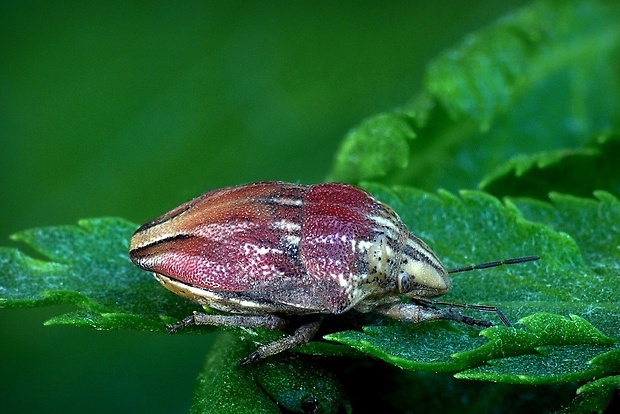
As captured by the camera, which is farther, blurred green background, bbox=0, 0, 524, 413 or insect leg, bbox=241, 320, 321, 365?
blurred green background, bbox=0, 0, 524, 413

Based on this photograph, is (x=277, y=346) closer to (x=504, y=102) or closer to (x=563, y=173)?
(x=563, y=173)

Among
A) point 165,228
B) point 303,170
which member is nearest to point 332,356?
point 165,228

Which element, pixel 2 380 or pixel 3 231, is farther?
pixel 3 231

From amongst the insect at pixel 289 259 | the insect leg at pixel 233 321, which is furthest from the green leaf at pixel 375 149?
the insect leg at pixel 233 321

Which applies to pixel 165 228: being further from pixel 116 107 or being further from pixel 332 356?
pixel 116 107

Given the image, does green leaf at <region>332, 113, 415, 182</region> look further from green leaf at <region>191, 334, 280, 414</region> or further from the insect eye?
green leaf at <region>191, 334, 280, 414</region>

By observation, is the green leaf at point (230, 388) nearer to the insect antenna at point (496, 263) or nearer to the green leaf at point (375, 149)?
the insect antenna at point (496, 263)

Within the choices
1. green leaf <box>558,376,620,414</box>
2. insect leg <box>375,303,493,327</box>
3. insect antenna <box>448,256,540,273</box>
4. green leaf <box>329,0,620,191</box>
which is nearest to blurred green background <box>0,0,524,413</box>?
green leaf <box>329,0,620,191</box>
